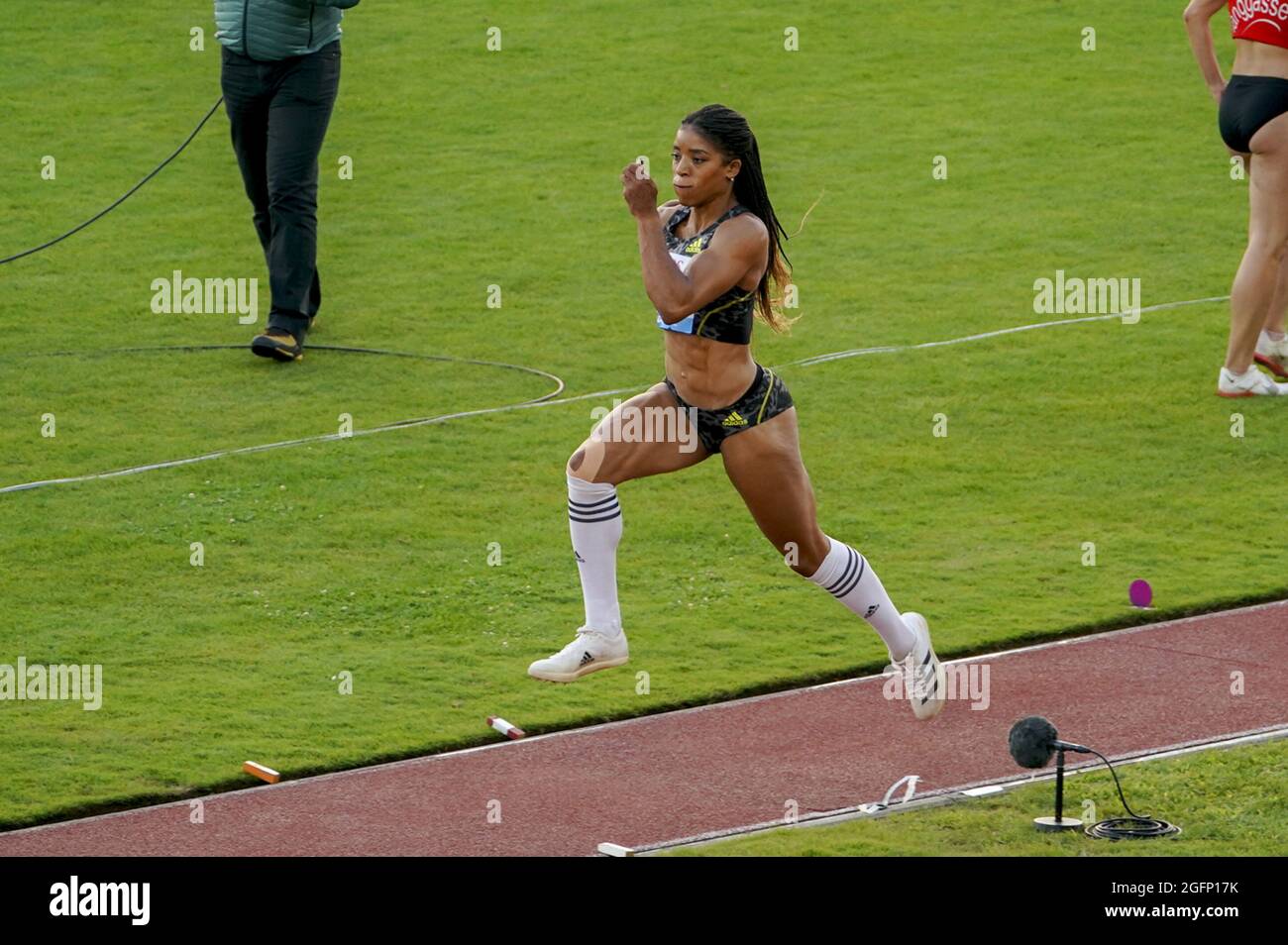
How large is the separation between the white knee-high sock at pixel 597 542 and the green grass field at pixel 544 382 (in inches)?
48.3

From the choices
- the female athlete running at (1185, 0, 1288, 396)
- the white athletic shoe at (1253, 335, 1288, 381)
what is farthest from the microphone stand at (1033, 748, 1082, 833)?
the white athletic shoe at (1253, 335, 1288, 381)

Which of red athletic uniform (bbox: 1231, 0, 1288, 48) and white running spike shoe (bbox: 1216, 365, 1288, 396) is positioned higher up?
red athletic uniform (bbox: 1231, 0, 1288, 48)

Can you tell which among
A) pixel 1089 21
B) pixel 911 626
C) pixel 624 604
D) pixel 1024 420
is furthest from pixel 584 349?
pixel 1089 21

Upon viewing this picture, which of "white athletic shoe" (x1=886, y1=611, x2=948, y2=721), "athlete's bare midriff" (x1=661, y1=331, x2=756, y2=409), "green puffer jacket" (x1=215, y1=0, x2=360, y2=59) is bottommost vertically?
"white athletic shoe" (x1=886, y1=611, x2=948, y2=721)

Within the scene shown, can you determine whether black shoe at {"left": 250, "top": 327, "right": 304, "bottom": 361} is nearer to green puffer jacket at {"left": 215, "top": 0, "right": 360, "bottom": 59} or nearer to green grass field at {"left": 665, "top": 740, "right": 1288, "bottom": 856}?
green puffer jacket at {"left": 215, "top": 0, "right": 360, "bottom": 59}

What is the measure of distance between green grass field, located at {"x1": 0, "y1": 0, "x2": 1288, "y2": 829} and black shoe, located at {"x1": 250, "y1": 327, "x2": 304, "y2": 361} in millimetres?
118

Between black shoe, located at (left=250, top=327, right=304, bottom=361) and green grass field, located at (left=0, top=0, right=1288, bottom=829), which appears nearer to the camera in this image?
green grass field, located at (left=0, top=0, right=1288, bottom=829)

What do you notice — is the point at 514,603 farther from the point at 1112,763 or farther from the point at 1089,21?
the point at 1089,21

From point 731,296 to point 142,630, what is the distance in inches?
155

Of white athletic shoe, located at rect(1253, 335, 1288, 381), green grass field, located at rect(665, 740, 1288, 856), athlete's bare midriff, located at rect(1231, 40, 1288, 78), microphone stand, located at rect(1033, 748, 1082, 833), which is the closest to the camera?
green grass field, located at rect(665, 740, 1288, 856)

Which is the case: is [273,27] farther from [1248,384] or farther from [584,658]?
[584,658]

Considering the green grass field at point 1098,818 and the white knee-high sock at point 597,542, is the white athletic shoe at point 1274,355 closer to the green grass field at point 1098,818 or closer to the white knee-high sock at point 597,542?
the green grass field at point 1098,818

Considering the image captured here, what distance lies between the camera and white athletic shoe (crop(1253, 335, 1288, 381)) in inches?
538

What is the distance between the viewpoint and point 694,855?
7461 millimetres
